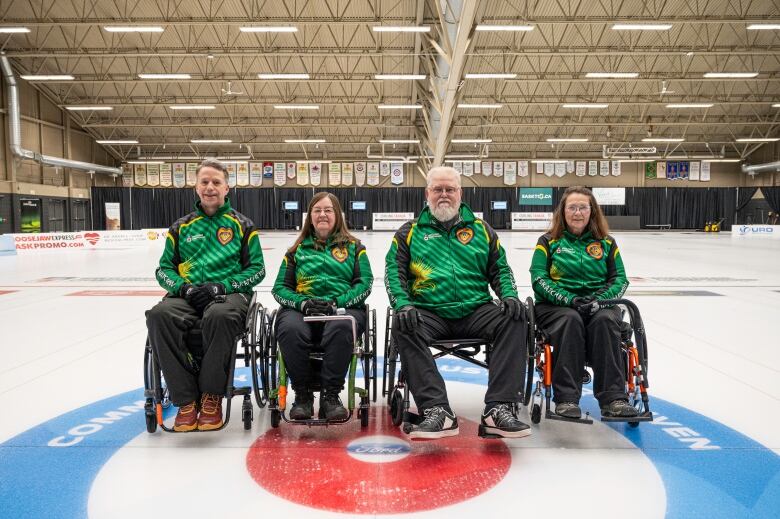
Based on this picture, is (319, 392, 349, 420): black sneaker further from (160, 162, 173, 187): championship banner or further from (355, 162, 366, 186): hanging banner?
(160, 162, 173, 187): championship banner

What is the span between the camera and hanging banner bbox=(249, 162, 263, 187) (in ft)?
103

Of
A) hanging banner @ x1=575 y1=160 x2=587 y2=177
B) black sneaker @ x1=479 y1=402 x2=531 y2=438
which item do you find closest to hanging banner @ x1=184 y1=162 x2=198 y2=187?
→ hanging banner @ x1=575 y1=160 x2=587 y2=177

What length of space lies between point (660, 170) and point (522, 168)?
7.92 meters

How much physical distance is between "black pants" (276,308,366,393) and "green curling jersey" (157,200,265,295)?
1.33ft

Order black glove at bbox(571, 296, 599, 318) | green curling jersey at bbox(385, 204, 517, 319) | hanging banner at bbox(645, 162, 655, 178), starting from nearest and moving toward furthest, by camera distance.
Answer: black glove at bbox(571, 296, 599, 318) < green curling jersey at bbox(385, 204, 517, 319) < hanging banner at bbox(645, 162, 655, 178)

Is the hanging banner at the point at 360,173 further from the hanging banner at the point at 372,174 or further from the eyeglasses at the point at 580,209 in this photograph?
the eyeglasses at the point at 580,209

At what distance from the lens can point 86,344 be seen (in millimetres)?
4246

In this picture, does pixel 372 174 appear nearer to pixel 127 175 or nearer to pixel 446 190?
pixel 127 175

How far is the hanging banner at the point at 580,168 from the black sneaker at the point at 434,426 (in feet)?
103

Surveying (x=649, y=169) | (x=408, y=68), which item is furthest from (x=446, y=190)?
(x=649, y=169)

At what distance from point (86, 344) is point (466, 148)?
27.8m

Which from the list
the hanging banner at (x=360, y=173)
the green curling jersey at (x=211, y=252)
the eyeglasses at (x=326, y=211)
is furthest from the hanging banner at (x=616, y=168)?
the green curling jersey at (x=211, y=252)

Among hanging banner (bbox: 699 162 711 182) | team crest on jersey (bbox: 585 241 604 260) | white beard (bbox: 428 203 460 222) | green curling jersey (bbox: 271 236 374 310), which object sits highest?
hanging banner (bbox: 699 162 711 182)

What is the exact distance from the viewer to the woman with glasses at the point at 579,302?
240 cm
